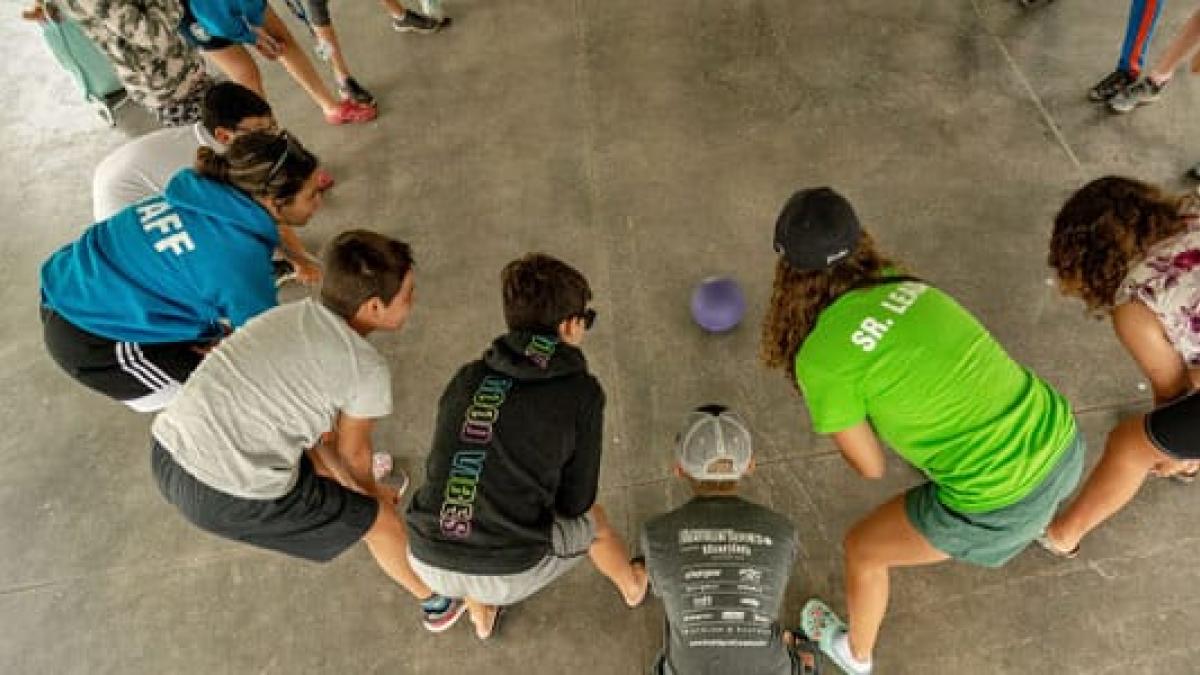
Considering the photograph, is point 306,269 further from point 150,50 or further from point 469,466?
point 469,466

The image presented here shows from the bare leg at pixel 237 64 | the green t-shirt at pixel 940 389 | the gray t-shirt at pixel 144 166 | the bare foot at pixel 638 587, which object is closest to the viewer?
the green t-shirt at pixel 940 389

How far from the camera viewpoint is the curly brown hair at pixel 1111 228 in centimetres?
189

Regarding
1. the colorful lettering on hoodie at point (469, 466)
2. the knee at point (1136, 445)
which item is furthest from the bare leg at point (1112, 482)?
the colorful lettering on hoodie at point (469, 466)

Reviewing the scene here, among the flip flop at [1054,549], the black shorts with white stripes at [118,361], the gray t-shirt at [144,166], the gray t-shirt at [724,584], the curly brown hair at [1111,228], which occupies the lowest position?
the flip flop at [1054,549]

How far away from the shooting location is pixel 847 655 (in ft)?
7.66

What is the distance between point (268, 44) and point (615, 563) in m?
2.87

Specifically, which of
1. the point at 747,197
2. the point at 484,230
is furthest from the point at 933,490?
the point at 484,230

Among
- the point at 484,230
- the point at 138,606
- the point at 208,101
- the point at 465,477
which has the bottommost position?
the point at 138,606

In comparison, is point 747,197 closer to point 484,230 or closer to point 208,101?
point 484,230

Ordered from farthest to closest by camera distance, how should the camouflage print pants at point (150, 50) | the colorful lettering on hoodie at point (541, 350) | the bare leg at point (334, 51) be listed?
1. the bare leg at point (334, 51)
2. the camouflage print pants at point (150, 50)
3. the colorful lettering on hoodie at point (541, 350)

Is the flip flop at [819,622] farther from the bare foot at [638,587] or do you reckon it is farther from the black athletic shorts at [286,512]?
the black athletic shorts at [286,512]

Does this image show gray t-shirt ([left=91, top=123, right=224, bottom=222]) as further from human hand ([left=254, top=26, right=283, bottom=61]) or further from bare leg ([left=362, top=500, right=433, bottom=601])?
bare leg ([left=362, top=500, right=433, bottom=601])

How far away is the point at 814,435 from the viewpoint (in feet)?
9.32

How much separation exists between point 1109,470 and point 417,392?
95.6 inches
